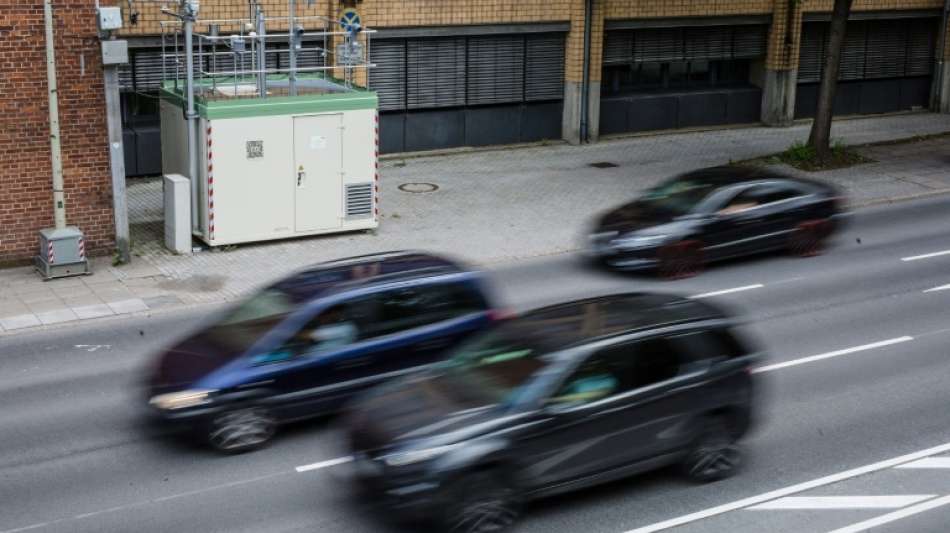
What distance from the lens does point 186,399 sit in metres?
12.8

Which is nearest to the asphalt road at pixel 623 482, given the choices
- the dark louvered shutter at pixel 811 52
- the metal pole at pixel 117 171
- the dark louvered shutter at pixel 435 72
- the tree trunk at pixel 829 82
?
the metal pole at pixel 117 171

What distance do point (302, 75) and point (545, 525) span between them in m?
16.6

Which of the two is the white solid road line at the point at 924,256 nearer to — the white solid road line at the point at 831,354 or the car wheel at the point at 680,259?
the car wheel at the point at 680,259

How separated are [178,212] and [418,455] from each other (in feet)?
38.1

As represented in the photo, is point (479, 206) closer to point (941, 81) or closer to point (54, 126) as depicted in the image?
point (54, 126)

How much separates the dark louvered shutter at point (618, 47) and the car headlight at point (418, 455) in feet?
73.8

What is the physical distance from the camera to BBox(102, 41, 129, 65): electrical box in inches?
790

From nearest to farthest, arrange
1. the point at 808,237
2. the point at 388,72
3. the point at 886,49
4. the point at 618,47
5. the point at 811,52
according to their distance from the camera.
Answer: the point at 808,237 → the point at 388,72 → the point at 618,47 → the point at 811,52 → the point at 886,49

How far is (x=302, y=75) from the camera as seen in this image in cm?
2627

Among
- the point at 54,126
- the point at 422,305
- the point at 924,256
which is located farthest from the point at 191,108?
the point at 924,256

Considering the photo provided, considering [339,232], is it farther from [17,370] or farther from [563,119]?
[563,119]

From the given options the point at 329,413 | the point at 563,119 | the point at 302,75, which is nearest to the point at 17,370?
the point at 329,413

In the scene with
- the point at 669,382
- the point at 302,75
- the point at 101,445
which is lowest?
the point at 101,445

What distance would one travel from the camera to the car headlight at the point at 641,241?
1962 centimetres
